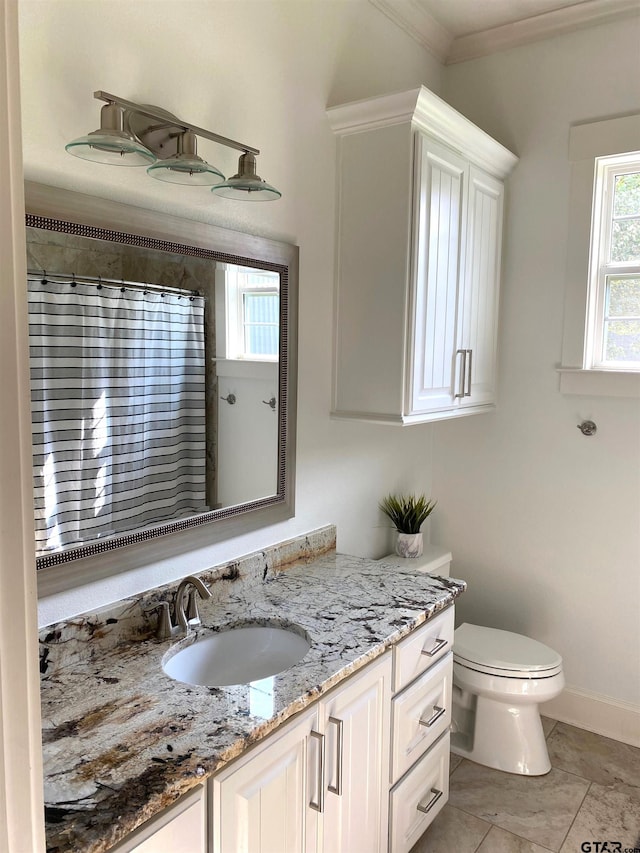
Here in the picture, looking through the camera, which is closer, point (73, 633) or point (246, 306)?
point (73, 633)

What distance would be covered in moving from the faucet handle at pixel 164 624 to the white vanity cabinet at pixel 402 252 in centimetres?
94

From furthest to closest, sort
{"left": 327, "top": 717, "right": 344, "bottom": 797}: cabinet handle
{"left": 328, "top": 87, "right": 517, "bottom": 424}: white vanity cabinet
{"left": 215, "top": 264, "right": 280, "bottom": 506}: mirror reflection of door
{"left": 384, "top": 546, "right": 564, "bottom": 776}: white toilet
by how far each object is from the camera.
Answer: {"left": 384, "top": 546, "right": 564, "bottom": 776}: white toilet < {"left": 328, "top": 87, "right": 517, "bottom": 424}: white vanity cabinet < {"left": 215, "top": 264, "right": 280, "bottom": 506}: mirror reflection of door < {"left": 327, "top": 717, "right": 344, "bottom": 797}: cabinet handle

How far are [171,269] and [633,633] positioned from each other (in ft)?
7.40

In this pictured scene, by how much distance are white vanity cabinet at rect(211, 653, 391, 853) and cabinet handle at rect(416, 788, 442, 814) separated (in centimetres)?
23

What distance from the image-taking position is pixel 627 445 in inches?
99.7

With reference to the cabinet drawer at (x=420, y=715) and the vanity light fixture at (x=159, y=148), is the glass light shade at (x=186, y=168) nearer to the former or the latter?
the vanity light fixture at (x=159, y=148)

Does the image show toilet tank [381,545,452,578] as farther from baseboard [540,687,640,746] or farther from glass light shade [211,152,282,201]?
glass light shade [211,152,282,201]

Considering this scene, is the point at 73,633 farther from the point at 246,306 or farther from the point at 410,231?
the point at 410,231

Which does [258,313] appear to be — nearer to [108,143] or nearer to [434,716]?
[108,143]

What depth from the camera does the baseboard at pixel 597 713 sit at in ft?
8.48

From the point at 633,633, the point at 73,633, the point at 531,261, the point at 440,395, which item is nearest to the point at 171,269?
the point at 73,633

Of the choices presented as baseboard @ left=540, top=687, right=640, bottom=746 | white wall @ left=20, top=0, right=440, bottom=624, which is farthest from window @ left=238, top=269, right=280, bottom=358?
Result: baseboard @ left=540, top=687, right=640, bottom=746

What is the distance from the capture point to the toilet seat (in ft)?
7.63

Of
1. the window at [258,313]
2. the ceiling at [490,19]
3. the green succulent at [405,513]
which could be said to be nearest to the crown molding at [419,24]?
the ceiling at [490,19]
